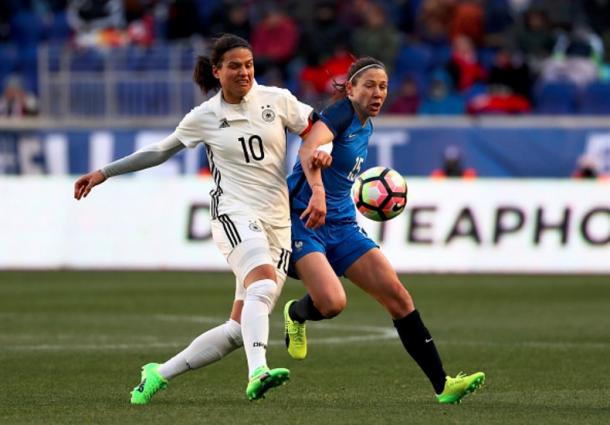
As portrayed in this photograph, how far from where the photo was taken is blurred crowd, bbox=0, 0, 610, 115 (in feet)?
77.9

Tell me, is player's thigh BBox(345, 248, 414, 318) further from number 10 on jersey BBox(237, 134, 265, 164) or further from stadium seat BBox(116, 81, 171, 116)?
stadium seat BBox(116, 81, 171, 116)

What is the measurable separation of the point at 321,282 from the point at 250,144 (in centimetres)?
94

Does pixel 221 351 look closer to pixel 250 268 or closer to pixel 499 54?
pixel 250 268

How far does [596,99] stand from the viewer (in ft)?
78.0

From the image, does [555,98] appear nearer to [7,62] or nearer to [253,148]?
[7,62]

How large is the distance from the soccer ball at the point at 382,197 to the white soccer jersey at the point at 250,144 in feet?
2.97

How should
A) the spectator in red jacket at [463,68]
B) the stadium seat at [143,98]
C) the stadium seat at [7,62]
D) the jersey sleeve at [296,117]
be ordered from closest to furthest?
the jersey sleeve at [296,117] < the stadium seat at [143,98] < the spectator in red jacket at [463,68] < the stadium seat at [7,62]

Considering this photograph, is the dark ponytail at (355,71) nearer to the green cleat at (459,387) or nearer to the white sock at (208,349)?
the white sock at (208,349)

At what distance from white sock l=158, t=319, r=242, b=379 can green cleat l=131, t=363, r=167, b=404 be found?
0.04 meters

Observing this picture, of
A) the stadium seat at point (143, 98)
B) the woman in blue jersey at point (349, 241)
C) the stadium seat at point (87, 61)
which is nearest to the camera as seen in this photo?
the woman in blue jersey at point (349, 241)

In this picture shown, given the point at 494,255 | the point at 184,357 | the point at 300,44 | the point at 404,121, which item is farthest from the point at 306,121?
the point at 300,44

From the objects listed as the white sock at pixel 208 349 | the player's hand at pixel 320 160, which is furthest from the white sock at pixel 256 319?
the player's hand at pixel 320 160

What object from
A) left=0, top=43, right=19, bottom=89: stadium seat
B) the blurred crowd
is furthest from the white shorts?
left=0, top=43, right=19, bottom=89: stadium seat

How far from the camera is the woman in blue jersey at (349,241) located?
28.7 feet
